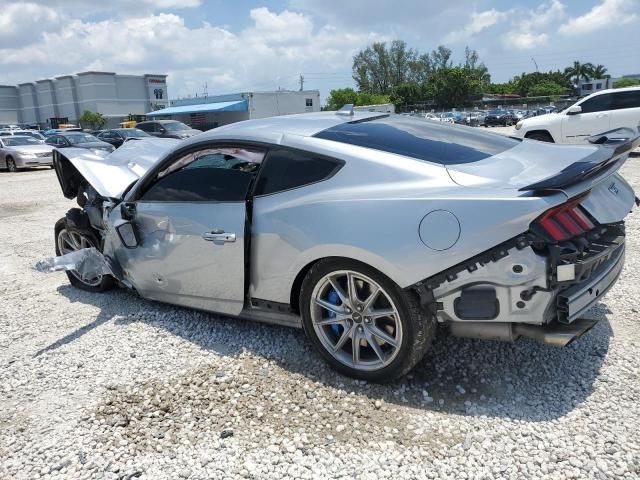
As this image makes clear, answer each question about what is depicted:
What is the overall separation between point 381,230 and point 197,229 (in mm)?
1445

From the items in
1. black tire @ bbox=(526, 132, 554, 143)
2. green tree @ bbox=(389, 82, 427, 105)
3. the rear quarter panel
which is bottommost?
black tire @ bbox=(526, 132, 554, 143)

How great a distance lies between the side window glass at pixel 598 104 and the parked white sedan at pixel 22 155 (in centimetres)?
1769

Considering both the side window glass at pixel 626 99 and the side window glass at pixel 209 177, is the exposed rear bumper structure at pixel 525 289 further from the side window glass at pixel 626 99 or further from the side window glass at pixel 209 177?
the side window glass at pixel 626 99

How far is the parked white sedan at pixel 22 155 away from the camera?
1928 cm

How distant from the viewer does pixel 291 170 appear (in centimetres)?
329

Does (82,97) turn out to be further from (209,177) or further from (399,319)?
(399,319)

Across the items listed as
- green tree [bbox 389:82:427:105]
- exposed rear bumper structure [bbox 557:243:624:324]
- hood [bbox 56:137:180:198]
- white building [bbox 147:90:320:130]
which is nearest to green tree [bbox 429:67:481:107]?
green tree [bbox 389:82:427:105]

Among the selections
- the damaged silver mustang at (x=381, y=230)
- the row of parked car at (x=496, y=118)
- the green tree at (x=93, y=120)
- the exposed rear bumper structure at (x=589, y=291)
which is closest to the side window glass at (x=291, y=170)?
the damaged silver mustang at (x=381, y=230)

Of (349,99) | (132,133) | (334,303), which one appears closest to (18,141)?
(132,133)

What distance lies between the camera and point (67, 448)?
2.79m

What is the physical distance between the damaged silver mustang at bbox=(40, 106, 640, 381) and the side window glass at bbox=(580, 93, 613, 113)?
1045 centimetres

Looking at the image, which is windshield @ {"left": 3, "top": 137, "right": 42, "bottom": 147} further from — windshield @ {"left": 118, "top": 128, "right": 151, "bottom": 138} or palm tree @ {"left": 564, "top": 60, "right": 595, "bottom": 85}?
palm tree @ {"left": 564, "top": 60, "right": 595, "bottom": 85}

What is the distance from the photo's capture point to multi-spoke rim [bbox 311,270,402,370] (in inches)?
118

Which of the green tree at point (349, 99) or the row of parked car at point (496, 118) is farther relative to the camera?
the green tree at point (349, 99)
